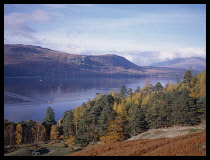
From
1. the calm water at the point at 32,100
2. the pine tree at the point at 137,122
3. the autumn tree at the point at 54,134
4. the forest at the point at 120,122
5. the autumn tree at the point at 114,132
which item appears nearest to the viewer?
the forest at the point at 120,122

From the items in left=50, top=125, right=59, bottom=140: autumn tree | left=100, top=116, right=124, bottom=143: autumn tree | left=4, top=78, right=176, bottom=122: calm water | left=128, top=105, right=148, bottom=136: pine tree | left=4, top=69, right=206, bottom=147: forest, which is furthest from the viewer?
left=4, top=78, right=176, bottom=122: calm water

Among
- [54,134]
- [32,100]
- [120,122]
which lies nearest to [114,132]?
[120,122]

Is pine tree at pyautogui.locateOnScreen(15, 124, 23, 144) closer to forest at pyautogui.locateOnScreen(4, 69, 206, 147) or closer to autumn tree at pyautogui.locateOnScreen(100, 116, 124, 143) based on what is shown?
forest at pyautogui.locateOnScreen(4, 69, 206, 147)

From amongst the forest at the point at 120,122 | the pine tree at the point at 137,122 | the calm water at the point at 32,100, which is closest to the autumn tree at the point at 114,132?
the forest at the point at 120,122

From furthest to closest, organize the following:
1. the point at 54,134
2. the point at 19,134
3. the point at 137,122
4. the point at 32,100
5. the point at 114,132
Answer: the point at 32,100 < the point at 54,134 < the point at 137,122 < the point at 19,134 < the point at 114,132

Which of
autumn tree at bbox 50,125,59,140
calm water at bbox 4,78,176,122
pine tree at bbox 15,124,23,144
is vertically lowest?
autumn tree at bbox 50,125,59,140

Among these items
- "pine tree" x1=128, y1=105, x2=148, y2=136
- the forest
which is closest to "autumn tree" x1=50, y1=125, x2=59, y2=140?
the forest

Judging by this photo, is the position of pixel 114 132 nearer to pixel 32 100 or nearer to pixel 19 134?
pixel 19 134

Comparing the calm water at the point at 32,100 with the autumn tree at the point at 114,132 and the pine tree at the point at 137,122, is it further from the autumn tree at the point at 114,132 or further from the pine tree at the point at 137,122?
the pine tree at the point at 137,122

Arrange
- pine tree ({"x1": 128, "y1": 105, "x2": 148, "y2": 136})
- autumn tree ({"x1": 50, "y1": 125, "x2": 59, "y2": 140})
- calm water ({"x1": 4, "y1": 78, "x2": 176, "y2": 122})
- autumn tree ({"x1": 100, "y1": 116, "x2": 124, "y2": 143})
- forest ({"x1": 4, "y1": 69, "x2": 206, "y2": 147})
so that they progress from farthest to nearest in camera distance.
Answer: calm water ({"x1": 4, "y1": 78, "x2": 176, "y2": 122}), autumn tree ({"x1": 50, "y1": 125, "x2": 59, "y2": 140}), pine tree ({"x1": 128, "y1": 105, "x2": 148, "y2": 136}), autumn tree ({"x1": 100, "y1": 116, "x2": 124, "y2": 143}), forest ({"x1": 4, "y1": 69, "x2": 206, "y2": 147})

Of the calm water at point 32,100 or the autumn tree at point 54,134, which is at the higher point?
the calm water at point 32,100

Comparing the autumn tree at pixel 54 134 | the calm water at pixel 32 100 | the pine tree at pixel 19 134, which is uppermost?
the calm water at pixel 32 100
